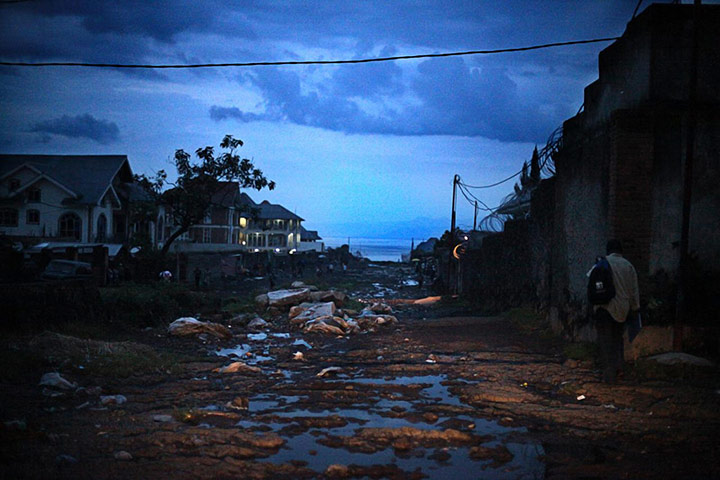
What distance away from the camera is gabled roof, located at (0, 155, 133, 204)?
33.4 m

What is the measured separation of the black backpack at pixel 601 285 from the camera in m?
6.38

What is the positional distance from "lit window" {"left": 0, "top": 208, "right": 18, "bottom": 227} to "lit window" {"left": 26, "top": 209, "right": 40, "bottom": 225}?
711mm

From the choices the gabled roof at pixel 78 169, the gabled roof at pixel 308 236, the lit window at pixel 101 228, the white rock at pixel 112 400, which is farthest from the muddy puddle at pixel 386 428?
the gabled roof at pixel 308 236

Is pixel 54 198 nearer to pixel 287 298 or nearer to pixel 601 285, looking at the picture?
pixel 287 298

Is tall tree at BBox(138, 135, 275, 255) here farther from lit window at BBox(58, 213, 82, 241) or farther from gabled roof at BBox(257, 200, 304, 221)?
gabled roof at BBox(257, 200, 304, 221)

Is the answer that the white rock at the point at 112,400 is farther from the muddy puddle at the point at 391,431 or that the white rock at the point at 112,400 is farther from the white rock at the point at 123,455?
the white rock at the point at 123,455

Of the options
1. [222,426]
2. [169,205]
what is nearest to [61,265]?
[169,205]

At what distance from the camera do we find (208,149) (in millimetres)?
28422

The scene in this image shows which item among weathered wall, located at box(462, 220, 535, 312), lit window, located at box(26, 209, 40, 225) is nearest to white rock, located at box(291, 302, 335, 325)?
weathered wall, located at box(462, 220, 535, 312)

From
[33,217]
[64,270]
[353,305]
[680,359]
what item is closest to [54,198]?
[33,217]

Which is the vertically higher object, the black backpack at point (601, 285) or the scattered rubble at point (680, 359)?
the black backpack at point (601, 285)

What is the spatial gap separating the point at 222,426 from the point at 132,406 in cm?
127

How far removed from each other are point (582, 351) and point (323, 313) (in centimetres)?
719

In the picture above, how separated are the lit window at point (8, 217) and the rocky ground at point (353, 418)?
29901mm
